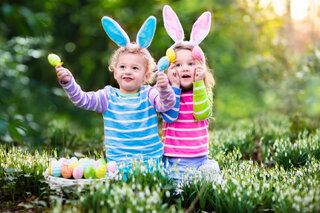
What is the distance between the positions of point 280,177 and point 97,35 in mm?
5670

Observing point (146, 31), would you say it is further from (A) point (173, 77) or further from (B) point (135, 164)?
(B) point (135, 164)

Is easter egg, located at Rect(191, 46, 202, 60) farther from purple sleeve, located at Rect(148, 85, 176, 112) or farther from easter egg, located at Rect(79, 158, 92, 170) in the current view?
easter egg, located at Rect(79, 158, 92, 170)

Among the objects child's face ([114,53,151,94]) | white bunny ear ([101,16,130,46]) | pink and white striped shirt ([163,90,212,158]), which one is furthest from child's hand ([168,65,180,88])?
white bunny ear ([101,16,130,46])

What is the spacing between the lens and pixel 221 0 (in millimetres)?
9477

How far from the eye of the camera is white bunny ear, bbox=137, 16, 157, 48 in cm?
311

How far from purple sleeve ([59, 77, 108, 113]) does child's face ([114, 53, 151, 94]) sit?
0.70ft

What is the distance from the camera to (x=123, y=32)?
10.3 feet

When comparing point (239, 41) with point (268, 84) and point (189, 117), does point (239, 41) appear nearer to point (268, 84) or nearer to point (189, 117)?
point (268, 84)

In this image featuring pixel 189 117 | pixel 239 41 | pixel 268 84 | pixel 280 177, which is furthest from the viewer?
pixel 239 41

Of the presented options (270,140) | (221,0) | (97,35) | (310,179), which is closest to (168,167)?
(310,179)

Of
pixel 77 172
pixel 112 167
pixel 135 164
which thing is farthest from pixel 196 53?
pixel 77 172

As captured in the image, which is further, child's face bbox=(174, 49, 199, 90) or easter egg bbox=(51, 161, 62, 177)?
child's face bbox=(174, 49, 199, 90)

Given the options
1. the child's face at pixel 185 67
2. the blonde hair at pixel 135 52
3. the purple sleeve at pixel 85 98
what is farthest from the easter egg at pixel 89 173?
the child's face at pixel 185 67

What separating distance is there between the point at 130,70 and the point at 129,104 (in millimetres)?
294
